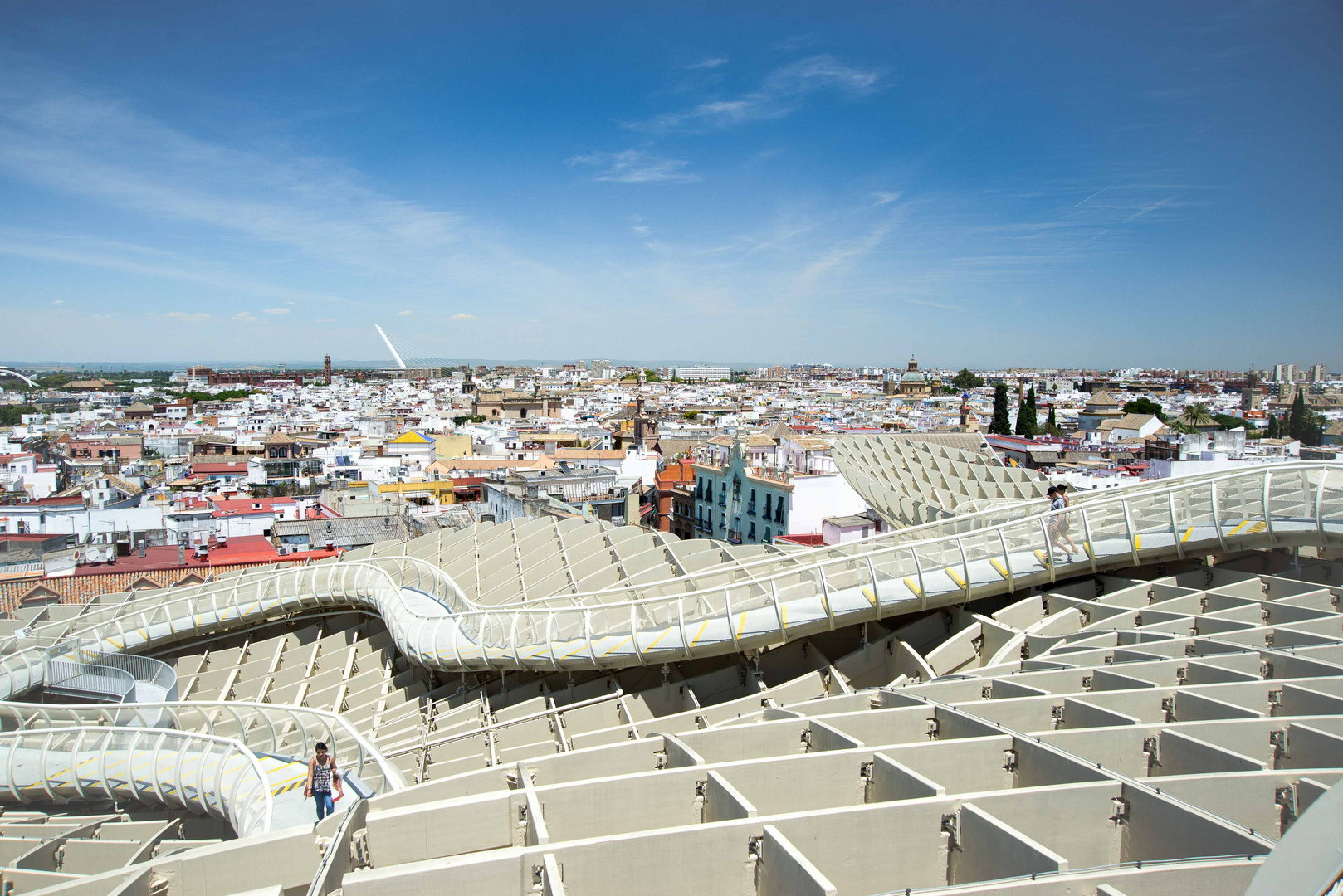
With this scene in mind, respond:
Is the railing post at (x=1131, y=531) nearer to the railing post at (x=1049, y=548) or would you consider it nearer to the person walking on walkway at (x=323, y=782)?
the railing post at (x=1049, y=548)

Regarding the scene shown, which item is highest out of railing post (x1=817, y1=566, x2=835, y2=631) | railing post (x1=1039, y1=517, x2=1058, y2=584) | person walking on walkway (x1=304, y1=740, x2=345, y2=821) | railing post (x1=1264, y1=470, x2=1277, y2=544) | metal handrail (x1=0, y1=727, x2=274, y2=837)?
railing post (x1=1264, y1=470, x2=1277, y2=544)

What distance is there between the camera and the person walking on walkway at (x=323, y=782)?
8305mm

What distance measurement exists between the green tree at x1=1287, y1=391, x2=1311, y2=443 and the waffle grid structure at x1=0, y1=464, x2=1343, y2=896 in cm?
4370

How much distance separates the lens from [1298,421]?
166 ft

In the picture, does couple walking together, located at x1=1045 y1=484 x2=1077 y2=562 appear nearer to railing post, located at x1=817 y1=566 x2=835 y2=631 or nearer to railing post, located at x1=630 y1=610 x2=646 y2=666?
railing post, located at x1=817 y1=566 x2=835 y2=631

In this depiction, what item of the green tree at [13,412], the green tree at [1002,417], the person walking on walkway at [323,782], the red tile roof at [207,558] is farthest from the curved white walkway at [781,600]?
the green tree at [13,412]

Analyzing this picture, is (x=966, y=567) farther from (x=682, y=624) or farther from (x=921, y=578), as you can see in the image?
(x=682, y=624)

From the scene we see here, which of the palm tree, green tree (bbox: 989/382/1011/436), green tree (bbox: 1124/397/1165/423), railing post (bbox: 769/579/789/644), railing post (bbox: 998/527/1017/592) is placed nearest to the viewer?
railing post (bbox: 769/579/789/644)

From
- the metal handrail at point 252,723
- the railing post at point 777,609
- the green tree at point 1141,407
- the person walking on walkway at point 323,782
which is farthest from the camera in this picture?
the green tree at point 1141,407

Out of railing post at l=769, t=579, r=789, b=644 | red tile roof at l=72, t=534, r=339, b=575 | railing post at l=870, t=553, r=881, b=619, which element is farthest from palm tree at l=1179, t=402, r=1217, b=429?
railing post at l=769, t=579, r=789, b=644

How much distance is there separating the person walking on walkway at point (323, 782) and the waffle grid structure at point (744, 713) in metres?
0.28

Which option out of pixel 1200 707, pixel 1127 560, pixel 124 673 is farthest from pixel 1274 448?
pixel 124 673

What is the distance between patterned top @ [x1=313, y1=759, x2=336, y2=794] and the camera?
8.30m

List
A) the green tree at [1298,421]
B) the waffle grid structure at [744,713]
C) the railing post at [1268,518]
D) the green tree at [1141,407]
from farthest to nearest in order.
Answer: the green tree at [1141,407] → the green tree at [1298,421] → the railing post at [1268,518] → the waffle grid structure at [744,713]
